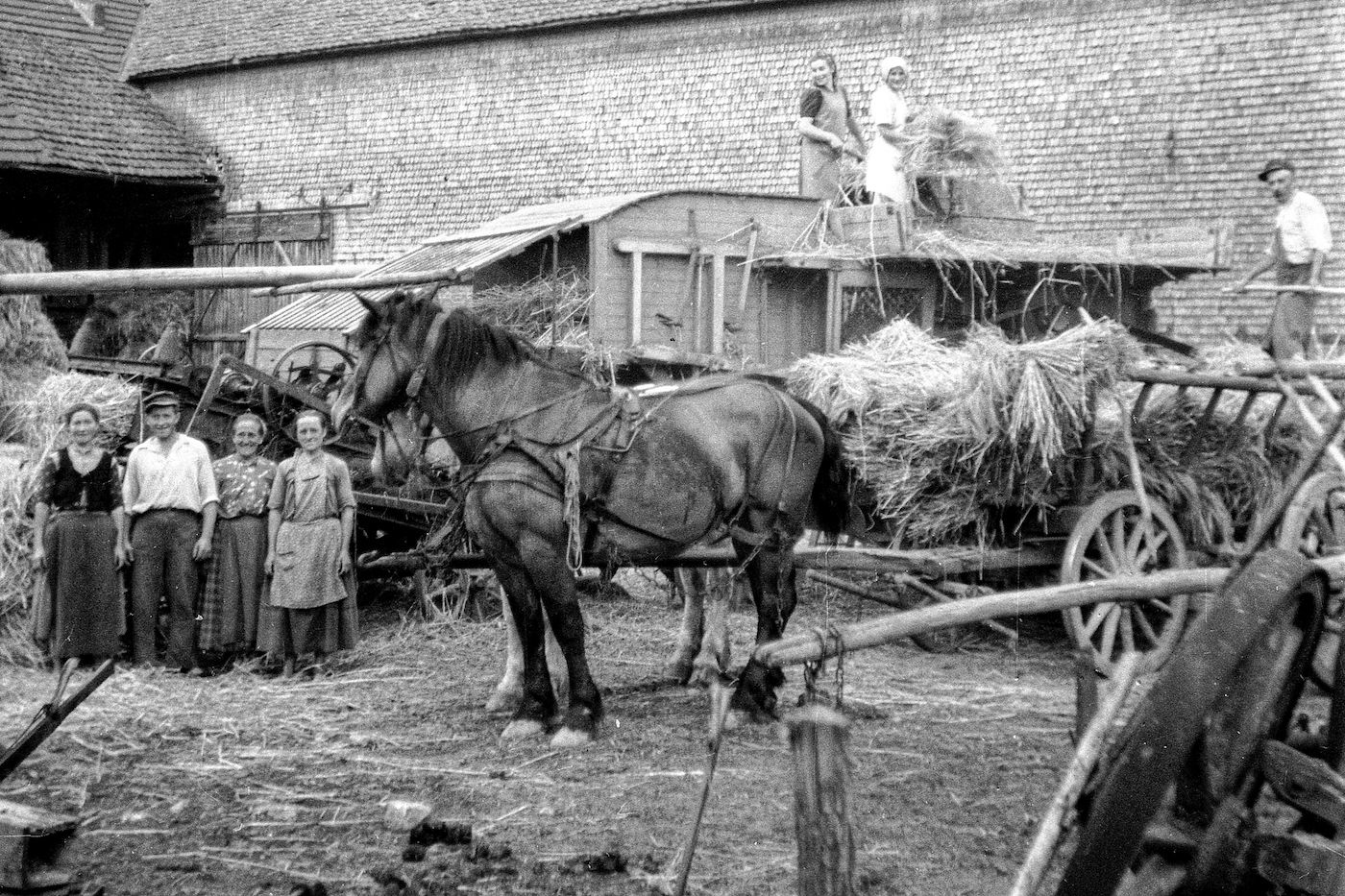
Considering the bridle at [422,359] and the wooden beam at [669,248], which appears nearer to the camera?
the bridle at [422,359]

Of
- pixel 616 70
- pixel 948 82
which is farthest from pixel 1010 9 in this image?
pixel 616 70

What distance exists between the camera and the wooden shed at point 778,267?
29.1 ft

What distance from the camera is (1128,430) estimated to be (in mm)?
8008

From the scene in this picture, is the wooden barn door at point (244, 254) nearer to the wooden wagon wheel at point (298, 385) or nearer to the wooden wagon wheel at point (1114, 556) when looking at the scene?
the wooden wagon wheel at point (298, 385)

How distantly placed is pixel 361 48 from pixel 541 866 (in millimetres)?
18954

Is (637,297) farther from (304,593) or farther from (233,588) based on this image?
(233,588)

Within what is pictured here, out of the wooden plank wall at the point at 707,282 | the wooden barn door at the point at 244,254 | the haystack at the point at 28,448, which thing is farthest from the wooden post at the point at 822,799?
the wooden barn door at the point at 244,254

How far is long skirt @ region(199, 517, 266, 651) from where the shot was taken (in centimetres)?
870

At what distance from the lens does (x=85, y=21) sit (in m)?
24.2

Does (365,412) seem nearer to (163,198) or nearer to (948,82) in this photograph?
(948,82)

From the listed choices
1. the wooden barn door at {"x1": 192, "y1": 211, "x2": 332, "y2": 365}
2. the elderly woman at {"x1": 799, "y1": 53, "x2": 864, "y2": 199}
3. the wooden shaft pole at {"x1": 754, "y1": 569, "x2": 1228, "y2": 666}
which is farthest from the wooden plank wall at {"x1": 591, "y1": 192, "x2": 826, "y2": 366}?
the wooden barn door at {"x1": 192, "y1": 211, "x2": 332, "y2": 365}

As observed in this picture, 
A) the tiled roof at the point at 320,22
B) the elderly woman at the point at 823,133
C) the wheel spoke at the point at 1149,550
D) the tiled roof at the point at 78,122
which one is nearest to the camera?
the wheel spoke at the point at 1149,550

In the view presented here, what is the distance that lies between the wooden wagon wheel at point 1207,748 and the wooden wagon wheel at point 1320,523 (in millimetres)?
3656

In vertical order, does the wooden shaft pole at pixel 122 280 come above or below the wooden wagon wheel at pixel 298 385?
above
